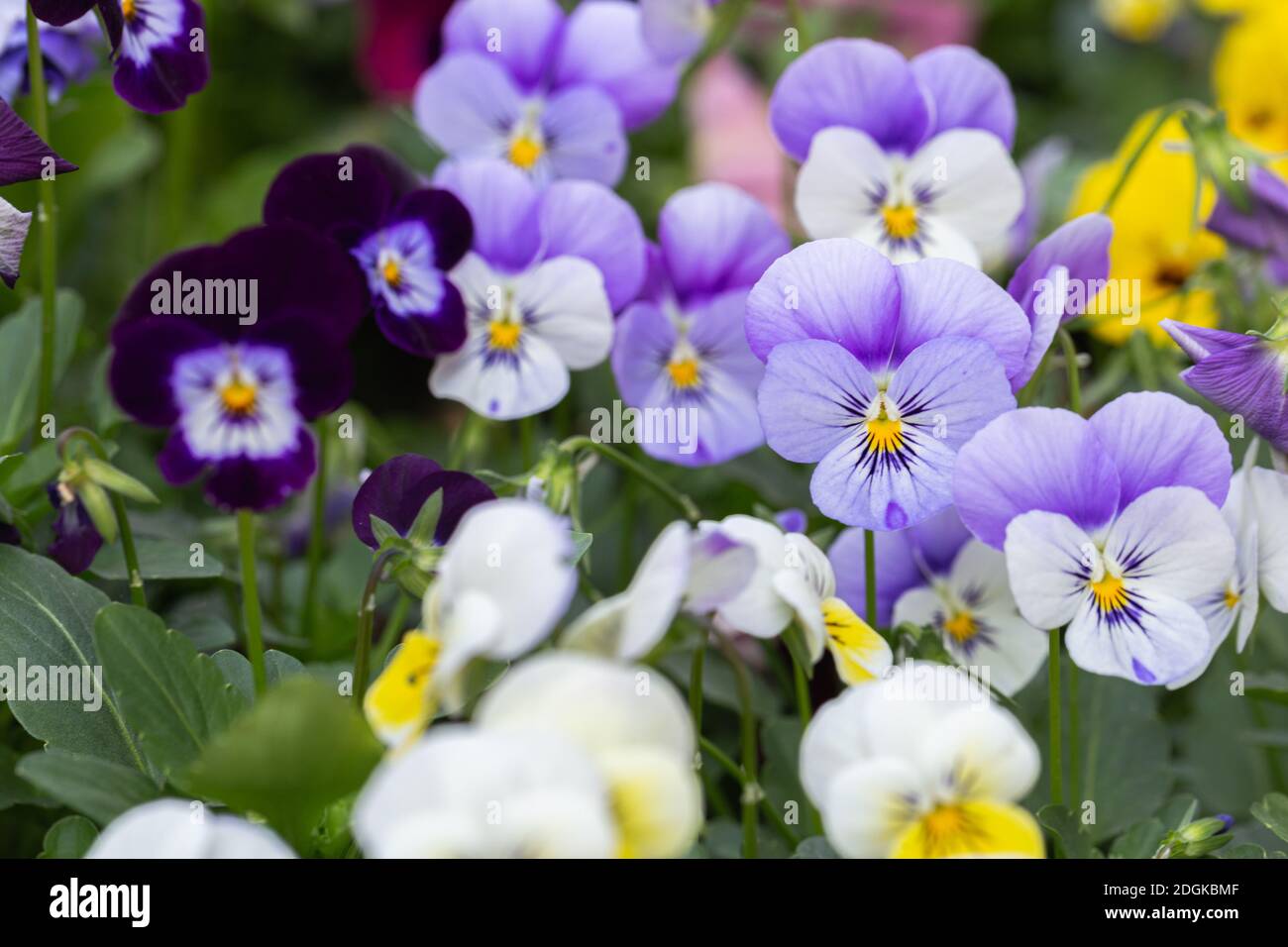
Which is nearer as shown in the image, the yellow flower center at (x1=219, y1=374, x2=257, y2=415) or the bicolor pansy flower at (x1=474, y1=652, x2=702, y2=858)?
the bicolor pansy flower at (x1=474, y1=652, x2=702, y2=858)

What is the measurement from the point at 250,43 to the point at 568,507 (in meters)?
1.12

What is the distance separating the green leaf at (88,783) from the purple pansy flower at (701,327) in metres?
0.34

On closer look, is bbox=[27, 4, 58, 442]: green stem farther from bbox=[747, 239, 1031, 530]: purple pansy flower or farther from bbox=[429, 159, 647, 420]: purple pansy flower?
bbox=[747, 239, 1031, 530]: purple pansy flower

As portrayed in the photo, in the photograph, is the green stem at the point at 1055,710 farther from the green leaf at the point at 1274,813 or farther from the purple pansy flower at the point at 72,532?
the purple pansy flower at the point at 72,532

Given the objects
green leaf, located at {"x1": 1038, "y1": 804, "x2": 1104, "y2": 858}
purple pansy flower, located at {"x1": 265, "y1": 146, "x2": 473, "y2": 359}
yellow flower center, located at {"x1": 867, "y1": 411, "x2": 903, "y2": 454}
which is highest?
purple pansy flower, located at {"x1": 265, "y1": 146, "x2": 473, "y2": 359}

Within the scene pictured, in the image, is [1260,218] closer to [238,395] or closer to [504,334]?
[504,334]

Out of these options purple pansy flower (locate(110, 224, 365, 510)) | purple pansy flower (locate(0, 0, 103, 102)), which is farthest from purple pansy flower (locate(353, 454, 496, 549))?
purple pansy flower (locate(0, 0, 103, 102))

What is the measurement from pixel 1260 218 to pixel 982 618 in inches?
13.6

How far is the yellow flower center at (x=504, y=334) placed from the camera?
2.56 ft

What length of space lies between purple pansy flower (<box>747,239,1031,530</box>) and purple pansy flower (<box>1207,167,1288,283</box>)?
0.32 metres

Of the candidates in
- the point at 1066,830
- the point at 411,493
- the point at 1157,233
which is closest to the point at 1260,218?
the point at 1157,233

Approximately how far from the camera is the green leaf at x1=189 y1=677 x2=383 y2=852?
48 cm

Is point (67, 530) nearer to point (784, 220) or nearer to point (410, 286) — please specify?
point (410, 286)
